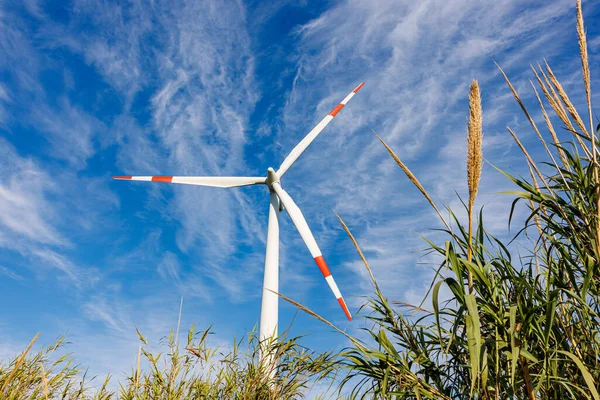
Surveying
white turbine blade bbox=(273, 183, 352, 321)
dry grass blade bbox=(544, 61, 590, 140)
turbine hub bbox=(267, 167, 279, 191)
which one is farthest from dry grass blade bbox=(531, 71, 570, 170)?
turbine hub bbox=(267, 167, 279, 191)

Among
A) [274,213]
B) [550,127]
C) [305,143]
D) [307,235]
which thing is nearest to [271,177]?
[274,213]

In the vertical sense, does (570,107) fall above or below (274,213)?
below

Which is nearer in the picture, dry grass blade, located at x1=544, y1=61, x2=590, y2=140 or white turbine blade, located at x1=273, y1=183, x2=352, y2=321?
dry grass blade, located at x1=544, y1=61, x2=590, y2=140

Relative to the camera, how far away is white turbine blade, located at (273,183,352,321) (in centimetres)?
1185

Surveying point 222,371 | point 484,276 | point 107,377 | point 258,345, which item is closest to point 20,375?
point 107,377

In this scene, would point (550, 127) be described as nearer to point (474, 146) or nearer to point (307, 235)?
point (474, 146)

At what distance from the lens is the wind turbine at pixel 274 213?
12.4 metres

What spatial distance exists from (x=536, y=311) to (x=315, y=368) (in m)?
3.06

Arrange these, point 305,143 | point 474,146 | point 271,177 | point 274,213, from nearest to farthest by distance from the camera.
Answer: point 474,146 < point 274,213 < point 271,177 < point 305,143

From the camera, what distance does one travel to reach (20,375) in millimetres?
6758

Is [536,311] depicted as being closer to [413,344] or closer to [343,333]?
[413,344]

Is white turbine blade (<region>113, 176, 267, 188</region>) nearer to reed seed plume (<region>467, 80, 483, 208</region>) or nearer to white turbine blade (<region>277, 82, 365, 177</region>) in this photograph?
white turbine blade (<region>277, 82, 365, 177</region>)

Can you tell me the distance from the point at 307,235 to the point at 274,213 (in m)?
2.26

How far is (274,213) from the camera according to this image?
15.6m
